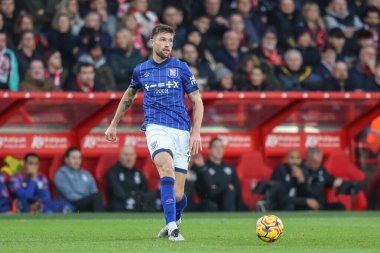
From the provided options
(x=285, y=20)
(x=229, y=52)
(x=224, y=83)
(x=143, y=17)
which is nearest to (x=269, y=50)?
(x=229, y=52)

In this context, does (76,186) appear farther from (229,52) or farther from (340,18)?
(340,18)

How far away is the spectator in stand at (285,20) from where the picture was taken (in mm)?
21469

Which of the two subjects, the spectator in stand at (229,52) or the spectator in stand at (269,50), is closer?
the spectator in stand at (229,52)

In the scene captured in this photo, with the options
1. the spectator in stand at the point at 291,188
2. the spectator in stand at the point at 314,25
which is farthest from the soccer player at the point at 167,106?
the spectator in stand at the point at 314,25

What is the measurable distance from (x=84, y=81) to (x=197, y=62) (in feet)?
7.68

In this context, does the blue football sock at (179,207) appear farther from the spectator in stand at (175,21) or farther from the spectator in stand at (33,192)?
the spectator in stand at (175,21)

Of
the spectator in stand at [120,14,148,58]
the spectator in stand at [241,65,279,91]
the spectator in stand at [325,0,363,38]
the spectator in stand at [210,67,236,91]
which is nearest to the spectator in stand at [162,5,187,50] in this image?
the spectator in stand at [120,14,148,58]

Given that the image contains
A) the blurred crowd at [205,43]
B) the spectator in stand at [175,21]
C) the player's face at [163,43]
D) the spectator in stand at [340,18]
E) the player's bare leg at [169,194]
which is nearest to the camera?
the player's bare leg at [169,194]

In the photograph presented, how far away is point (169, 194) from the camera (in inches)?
412

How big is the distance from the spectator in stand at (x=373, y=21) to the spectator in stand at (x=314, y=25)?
Result: 1.11 meters

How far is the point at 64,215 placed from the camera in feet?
53.5

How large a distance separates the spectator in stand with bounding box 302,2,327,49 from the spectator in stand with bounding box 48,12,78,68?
5447 mm

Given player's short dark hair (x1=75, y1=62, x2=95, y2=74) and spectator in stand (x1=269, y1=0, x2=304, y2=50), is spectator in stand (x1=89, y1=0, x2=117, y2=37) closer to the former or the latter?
player's short dark hair (x1=75, y1=62, x2=95, y2=74)

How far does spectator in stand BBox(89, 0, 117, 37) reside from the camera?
19.6m
